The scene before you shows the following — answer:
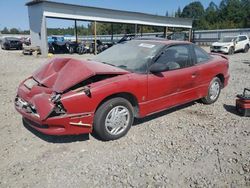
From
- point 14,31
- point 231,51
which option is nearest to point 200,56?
point 231,51

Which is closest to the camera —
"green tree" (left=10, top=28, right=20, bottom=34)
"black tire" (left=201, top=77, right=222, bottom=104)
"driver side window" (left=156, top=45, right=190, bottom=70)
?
"driver side window" (left=156, top=45, right=190, bottom=70)

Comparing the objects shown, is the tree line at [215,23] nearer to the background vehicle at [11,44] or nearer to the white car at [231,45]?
the background vehicle at [11,44]

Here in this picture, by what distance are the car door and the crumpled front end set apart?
133 cm

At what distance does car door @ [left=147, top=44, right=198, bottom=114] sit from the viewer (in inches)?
180

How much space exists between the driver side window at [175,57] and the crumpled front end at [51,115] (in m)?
1.84

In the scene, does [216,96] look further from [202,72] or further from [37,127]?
[37,127]

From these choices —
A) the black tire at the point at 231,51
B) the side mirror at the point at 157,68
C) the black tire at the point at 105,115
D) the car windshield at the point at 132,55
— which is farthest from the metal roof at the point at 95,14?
the black tire at the point at 105,115

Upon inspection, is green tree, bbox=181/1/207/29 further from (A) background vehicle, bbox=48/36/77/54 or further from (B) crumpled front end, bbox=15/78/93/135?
(B) crumpled front end, bbox=15/78/93/135

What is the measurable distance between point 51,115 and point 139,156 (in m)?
1.37

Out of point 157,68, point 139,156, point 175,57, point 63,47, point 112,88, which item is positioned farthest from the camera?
point 63,47

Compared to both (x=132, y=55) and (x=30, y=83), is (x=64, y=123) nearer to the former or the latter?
(x=30, y=83)

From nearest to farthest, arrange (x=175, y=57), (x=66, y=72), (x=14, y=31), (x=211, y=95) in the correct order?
(x=66, y=72), (x=175, y=57), (x=211, y=95), (x=14, y=31)

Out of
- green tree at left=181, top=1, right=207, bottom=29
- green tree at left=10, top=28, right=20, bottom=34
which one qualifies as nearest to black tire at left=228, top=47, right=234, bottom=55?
green tree at left=10, top=28, right=20, bottom=34

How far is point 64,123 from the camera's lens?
3.62 meters
